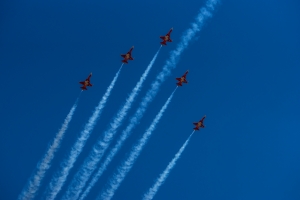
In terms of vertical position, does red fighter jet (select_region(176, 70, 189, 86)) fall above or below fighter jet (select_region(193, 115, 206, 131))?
above

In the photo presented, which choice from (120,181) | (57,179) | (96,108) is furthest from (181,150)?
(57,179)

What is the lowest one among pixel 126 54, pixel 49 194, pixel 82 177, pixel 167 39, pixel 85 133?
pixel 49 194

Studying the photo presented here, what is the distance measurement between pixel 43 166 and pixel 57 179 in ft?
6.07

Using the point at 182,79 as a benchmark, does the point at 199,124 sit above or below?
below

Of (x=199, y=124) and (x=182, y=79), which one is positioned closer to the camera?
(x=182, y=79)

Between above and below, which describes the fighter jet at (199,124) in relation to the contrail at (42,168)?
above

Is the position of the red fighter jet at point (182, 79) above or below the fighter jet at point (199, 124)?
above

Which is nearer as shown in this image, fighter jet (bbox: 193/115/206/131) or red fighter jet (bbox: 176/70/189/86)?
red fighter jet (bbox: 176/70/189/86)

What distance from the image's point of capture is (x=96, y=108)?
33375 mm

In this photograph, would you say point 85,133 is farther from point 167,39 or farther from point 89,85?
point 167,39

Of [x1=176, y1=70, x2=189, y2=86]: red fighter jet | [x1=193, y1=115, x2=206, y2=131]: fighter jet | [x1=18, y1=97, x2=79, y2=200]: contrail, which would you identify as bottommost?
[x1=18, y1=97, x2=79, y2=200]: contrail

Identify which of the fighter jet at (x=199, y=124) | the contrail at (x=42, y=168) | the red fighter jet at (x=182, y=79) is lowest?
the contrail at (x=42, y=168)

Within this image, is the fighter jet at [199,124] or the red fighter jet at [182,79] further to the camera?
the fighter jet at [199,124]

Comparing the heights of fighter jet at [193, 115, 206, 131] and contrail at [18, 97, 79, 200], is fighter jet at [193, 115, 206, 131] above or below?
above
